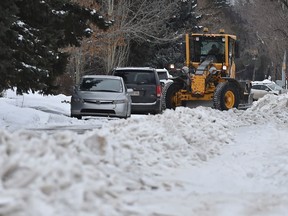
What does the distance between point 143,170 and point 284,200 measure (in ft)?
5.87

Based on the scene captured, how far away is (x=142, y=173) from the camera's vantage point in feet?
22.8

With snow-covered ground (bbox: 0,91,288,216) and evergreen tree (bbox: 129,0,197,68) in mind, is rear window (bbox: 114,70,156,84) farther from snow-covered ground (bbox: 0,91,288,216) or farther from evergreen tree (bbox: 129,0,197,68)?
evergreen tree (bbox: 129,0,197,68)

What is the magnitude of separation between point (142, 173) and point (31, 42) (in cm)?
878

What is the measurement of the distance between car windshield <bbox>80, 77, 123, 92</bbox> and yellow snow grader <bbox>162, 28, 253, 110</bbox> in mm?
2976

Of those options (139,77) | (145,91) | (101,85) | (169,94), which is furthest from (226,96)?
(101,85)

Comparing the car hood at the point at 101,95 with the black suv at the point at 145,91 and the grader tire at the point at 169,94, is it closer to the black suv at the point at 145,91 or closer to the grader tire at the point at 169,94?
the black suv at the point at 145,91

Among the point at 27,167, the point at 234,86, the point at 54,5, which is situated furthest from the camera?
the point at 234,86

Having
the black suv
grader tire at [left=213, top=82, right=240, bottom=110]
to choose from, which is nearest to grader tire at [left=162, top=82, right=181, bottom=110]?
the black suv

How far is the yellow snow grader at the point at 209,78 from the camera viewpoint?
20.2 metres

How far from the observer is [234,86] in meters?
20.7

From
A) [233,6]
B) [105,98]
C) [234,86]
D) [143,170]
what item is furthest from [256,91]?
[233,6]

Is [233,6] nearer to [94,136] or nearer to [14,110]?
[14,110]

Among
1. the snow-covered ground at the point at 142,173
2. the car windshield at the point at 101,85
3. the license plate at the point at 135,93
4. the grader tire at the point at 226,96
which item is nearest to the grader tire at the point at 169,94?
the license plate at the point at 135,93

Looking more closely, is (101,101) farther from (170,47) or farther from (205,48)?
(170,47)
